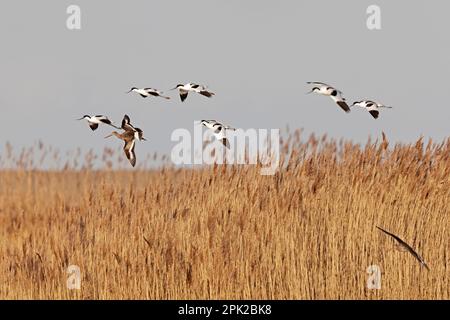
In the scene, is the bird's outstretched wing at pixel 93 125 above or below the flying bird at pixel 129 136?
above

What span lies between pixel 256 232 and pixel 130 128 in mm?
1950

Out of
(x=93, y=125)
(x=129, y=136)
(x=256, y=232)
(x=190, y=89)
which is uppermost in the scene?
(x=190, y=89)

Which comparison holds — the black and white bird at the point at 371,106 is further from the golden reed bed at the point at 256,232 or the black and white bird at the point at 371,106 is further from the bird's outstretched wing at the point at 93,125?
the bird's outstretched wing at the point at 93,125

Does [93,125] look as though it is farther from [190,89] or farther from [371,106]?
[371,106]

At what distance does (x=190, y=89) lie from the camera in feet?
30.3

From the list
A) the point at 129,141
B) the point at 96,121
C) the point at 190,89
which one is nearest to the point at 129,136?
the point at 129,141

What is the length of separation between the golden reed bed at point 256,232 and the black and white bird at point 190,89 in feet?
3.65

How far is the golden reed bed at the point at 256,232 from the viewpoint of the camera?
8.74 m

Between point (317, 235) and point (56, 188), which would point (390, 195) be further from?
point (56, 188)

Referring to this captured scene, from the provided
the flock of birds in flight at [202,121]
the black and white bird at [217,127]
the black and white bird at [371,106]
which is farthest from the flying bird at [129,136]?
the black and white bird at [371,106]

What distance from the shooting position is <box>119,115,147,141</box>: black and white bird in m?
8.82

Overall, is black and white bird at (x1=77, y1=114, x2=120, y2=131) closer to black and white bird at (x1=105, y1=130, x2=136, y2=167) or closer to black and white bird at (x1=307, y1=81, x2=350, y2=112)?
black and white bird at (x1=105, y1=130, x2=136, y2=167)

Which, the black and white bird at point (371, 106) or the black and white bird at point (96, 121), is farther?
the black and white bird at point (371, 106)
